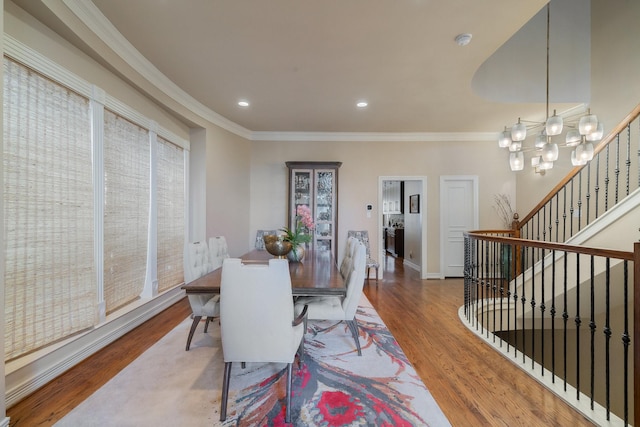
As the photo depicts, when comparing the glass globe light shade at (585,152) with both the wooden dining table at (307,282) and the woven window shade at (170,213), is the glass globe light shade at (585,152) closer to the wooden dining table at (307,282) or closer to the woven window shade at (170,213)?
the wooden dining table at (307,282)

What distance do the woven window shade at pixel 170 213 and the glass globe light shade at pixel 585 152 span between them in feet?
14.9

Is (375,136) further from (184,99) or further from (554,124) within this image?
(184,99)

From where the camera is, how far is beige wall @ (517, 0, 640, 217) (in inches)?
123

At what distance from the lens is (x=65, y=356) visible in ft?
6.76

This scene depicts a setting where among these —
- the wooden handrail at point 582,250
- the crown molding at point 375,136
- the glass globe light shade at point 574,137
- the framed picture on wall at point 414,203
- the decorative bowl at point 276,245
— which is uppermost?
the crown molding at point 375,136

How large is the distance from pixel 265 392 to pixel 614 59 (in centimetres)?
533

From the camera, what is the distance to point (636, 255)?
4.64ft

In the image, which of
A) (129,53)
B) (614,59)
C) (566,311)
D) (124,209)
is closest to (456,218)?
(614,59)

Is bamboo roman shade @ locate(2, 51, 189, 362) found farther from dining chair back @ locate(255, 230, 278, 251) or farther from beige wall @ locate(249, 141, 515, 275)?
beige wall @ locate(249, 141, 515, 275)

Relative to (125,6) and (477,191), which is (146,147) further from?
(477,191)

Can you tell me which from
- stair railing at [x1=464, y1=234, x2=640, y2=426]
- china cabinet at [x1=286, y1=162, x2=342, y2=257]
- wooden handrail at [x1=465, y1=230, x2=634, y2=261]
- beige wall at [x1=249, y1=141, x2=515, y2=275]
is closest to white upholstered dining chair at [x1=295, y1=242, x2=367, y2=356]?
stair railing at [x1=464, y1=234, x2=640, y2=426]

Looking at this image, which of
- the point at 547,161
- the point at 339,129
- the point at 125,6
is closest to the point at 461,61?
the point at 547,161

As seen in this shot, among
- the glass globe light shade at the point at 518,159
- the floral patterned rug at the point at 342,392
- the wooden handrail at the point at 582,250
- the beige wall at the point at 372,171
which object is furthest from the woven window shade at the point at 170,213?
the glass globe light shade at the point at 518,159

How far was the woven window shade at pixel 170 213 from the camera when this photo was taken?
11.0ft
